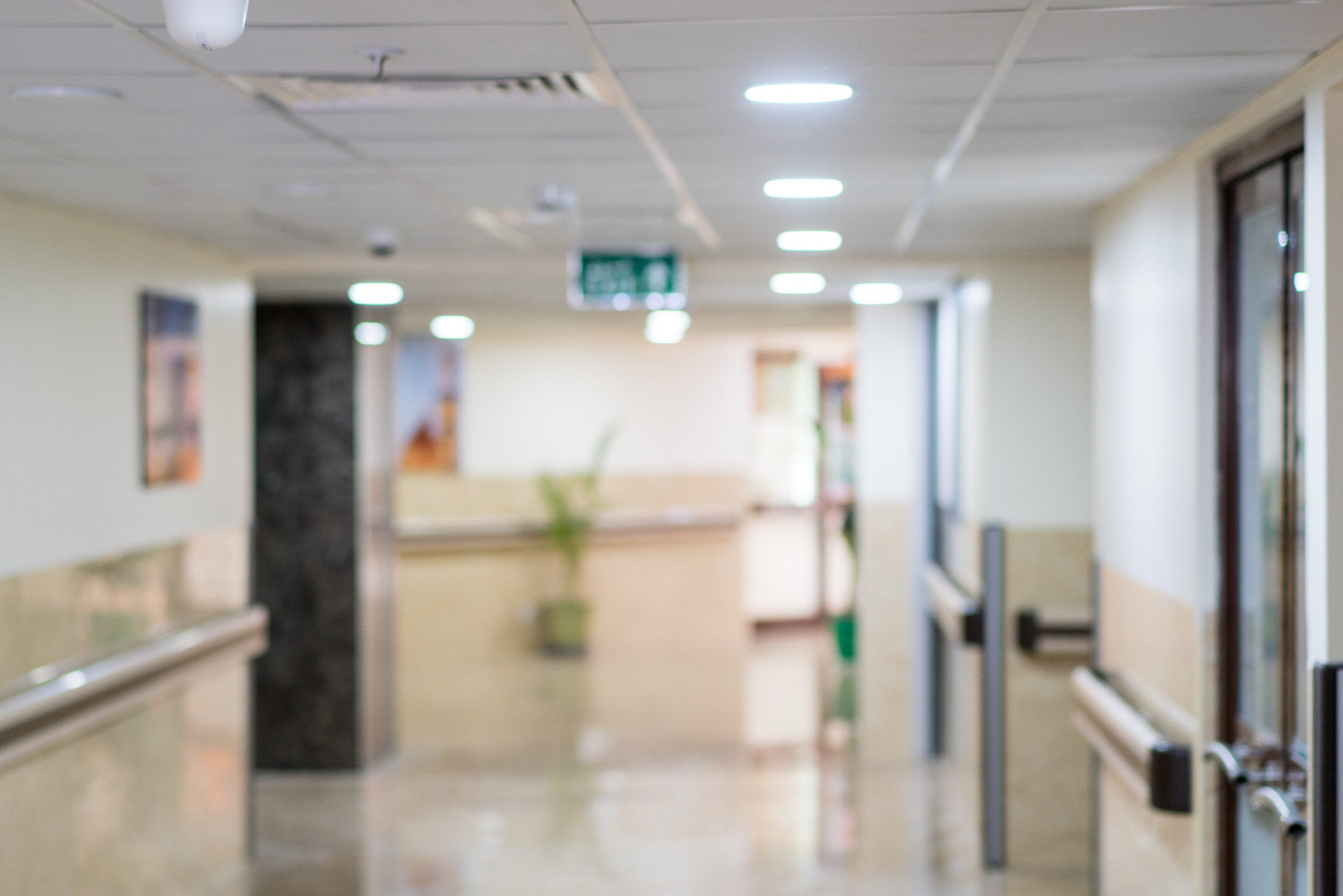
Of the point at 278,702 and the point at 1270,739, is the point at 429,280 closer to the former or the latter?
the point at 278,702

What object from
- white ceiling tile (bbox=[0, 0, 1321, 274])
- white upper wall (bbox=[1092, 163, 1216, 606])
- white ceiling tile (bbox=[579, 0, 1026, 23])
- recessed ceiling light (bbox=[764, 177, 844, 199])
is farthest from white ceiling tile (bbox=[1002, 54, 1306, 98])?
recessed ceiling light (bbox=[764, 177, 844, 199])

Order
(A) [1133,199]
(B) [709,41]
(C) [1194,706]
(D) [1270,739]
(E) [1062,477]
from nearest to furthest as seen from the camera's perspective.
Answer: (B) [709,41] → (D) [1270,739] → (C) [1194,706] → (A) [1133,199] → (E) [1062,477]

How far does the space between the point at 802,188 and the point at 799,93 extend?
1.45 metres

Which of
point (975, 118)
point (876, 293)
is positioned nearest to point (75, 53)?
point (975, 118)

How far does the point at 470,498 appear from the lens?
1252 cm

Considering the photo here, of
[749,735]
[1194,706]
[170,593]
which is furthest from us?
[749,735]

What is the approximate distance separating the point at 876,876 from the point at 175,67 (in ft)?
15.4

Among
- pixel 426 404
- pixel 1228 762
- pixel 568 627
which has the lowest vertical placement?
pixel 568 627

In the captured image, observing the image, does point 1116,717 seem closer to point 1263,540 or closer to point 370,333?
point 1263,540

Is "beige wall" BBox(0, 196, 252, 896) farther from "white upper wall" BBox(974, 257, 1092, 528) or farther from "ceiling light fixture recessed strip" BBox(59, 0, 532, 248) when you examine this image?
"white upper wall" BBox(974, 257, 1092, 528)

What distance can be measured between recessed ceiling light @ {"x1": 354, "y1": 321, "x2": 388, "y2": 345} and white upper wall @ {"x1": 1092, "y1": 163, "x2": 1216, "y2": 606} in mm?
4409

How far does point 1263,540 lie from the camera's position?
3729 millimetres

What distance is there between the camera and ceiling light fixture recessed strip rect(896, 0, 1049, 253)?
2725mm

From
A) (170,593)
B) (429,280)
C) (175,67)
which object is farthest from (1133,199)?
(170,593)
